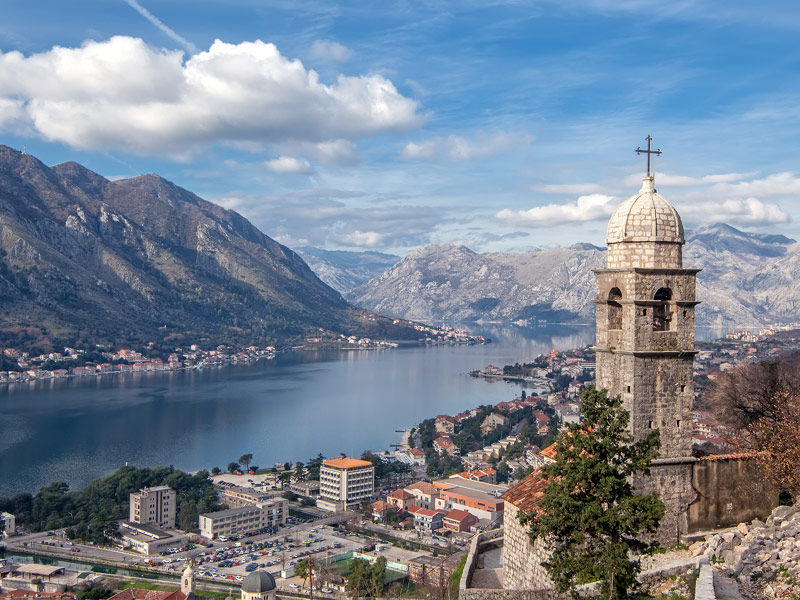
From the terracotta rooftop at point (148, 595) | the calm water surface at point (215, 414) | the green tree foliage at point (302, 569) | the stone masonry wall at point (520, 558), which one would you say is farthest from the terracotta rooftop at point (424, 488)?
the stone masonry wall at point (520, 558)

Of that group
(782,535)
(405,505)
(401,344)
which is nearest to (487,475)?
(405,505)

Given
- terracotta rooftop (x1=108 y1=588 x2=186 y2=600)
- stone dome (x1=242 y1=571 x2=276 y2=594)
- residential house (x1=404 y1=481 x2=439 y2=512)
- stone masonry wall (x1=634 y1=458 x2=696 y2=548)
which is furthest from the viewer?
residential house (x1=404 y1=481 x2=439 y2=512)

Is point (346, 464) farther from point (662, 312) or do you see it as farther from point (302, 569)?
point (662, 312)

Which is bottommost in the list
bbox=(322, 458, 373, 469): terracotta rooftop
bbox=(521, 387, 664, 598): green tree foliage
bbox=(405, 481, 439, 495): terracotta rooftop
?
bbox=(405, 481, 439, 495): terracotta rooftop

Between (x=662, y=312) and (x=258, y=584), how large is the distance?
16.3m

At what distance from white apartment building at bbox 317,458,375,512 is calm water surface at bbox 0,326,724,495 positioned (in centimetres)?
858

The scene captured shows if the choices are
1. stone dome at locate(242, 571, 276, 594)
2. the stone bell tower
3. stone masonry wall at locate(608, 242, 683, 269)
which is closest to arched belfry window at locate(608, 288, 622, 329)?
the stone bell tower

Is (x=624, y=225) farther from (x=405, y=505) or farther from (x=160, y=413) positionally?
(x=160, y=413)

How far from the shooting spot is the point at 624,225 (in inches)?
352

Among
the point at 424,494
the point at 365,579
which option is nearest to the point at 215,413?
the point at 424,494

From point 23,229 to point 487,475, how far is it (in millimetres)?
121799

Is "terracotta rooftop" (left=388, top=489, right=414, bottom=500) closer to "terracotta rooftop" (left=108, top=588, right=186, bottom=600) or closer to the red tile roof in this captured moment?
the red tile roof

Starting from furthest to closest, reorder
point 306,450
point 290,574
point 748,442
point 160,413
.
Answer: point 160,413, point 306,450, point 290,574, point 748,442

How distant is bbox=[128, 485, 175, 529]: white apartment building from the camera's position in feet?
115
